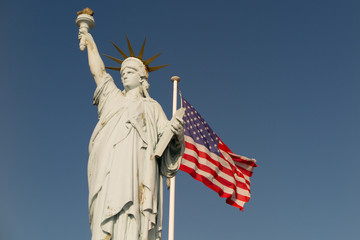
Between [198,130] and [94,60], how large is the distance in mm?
8192

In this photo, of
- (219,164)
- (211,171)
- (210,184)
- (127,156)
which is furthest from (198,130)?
(127,156)

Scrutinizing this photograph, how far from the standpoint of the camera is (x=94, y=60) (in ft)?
27.7

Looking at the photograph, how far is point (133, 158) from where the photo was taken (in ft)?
23.6

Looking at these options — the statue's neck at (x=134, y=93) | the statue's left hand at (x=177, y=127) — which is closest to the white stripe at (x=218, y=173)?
the statue's neck at (x=134, y=93)

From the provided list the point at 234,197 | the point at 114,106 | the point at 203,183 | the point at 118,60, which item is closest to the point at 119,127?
the point at 114,106

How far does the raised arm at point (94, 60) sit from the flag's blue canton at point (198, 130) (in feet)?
24.5

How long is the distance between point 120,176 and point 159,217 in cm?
98

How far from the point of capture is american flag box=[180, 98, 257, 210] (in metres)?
15.3

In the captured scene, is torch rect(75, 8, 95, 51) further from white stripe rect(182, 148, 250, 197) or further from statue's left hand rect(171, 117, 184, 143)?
white stripe rect(182, 148, 250, 197)

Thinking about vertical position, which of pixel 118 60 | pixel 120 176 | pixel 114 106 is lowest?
pixel 120 176

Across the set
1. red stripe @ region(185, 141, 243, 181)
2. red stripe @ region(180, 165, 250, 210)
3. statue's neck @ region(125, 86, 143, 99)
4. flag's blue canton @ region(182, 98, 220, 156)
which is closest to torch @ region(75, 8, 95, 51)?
statue's neck @ region(125, 86, 143, 99)

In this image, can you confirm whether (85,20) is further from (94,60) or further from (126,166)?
(126,166)

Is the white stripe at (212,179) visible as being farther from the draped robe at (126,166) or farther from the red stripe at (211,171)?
the draped robe at (126,166)

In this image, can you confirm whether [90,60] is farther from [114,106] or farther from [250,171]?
[250,171]
